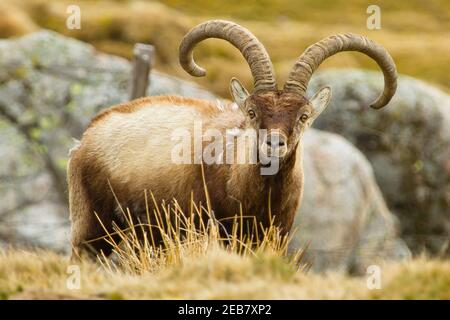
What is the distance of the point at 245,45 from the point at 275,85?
0.62m

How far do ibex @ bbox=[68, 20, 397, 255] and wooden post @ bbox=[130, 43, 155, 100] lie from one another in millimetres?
4897

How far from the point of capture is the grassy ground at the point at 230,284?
702 cm

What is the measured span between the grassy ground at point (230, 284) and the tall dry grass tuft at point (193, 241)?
0.34 metres

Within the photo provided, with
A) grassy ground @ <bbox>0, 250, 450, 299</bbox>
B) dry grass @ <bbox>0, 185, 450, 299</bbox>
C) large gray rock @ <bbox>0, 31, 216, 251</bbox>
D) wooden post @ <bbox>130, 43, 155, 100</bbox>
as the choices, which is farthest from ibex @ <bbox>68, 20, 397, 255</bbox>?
large gray rock @ <bbox>0, 31, 216, 251</bbox>

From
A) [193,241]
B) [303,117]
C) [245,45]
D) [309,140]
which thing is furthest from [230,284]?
[309,140]

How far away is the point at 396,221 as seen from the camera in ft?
70.1

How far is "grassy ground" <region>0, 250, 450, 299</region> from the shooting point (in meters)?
7.02

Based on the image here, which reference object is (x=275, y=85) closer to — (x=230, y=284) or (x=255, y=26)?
(x=230, y=284)

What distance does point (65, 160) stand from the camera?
18.5 metres

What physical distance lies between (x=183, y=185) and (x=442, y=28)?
76982mm

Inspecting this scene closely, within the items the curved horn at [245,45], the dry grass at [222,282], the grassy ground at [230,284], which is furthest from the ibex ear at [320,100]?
the grassy ground at [230,284]

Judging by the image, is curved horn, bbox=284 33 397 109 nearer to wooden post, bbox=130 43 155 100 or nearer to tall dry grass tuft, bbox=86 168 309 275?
tall dry grass tuft, bbox=86 168 309 275
